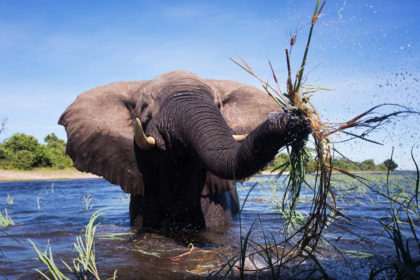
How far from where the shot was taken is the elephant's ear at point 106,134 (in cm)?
471

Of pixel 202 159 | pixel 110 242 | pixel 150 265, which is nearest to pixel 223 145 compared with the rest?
pixel 202 159

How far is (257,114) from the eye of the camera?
16.6ft

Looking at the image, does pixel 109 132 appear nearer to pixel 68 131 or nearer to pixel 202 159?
pixel 68 131

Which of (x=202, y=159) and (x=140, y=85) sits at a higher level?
(x=140, y=85)

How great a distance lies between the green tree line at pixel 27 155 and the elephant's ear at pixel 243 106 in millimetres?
31390

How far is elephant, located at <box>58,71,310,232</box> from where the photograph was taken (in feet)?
13.1

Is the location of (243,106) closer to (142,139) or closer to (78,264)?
(142,139)

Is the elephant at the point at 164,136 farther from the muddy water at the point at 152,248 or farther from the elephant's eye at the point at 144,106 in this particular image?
the muddy water at the point at 152,248

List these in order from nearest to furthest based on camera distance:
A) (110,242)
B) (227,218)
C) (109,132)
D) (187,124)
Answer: (187,124) < (110,242) < (109,132) < (227,218)

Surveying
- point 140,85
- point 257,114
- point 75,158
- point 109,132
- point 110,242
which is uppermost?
point 140,85

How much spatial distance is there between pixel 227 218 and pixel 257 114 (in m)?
Answer: 1.57

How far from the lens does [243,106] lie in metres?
5.18

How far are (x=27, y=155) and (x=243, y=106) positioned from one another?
1251 inches

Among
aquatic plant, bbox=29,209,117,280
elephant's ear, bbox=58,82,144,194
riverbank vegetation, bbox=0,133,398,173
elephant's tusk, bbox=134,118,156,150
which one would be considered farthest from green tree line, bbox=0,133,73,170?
aquatic plant, bbox=29,209,117,280
